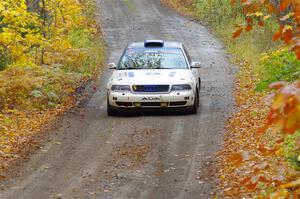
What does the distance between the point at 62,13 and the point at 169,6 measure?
21331 mm

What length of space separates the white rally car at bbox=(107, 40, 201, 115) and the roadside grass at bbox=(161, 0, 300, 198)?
1268 mm

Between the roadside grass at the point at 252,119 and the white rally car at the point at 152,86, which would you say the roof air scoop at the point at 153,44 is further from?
the roadside grass at the point at 252,119

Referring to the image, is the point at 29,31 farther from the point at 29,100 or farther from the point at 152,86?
the point at 152,86

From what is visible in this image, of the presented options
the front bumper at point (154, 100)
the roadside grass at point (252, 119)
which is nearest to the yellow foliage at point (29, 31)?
the front bumper at point (154, 100)

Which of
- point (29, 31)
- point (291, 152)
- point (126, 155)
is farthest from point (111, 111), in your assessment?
point (291, 152)

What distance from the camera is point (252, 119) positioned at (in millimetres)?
12578

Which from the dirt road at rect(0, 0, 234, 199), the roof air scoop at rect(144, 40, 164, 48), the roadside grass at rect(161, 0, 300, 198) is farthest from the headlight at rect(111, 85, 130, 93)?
the roadside grass at rect(161, 0, 300, 198)

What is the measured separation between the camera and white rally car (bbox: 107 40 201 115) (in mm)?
13555

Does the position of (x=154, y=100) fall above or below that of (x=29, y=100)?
above

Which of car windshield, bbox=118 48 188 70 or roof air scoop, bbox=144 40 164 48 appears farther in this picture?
roof air scoop, bbox=144 40 164 48

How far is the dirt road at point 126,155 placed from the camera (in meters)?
8.61

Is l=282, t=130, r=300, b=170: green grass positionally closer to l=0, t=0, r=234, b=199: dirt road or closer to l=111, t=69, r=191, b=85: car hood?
l=0, t=0, r=234, b=199: dirt road

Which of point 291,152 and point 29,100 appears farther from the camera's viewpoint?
point 29,100

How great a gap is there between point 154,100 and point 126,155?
3.25m
